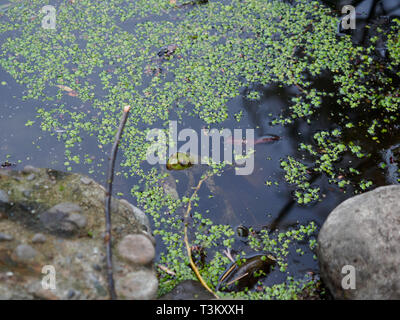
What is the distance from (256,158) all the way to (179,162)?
0.60 metres

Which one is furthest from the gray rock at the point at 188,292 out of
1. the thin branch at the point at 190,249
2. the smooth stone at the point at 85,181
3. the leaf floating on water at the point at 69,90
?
the leaf floating on water at the point at 69,90

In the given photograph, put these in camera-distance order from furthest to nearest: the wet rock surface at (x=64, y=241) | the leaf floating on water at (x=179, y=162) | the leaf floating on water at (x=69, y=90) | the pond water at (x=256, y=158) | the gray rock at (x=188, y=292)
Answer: the leaf floating on water at (x=69, y=90), the leaf floating on water at (x=179, y=162), the pond water at (x=256, y=158), the gray rock at (x=188, y=292), the wet rock surface at (x=64, y=241)

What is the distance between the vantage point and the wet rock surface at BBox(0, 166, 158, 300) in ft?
5.88

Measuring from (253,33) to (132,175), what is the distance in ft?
6.48

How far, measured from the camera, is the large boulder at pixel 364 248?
195 centimetres

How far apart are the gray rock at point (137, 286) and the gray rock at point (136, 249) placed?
7 centimetres

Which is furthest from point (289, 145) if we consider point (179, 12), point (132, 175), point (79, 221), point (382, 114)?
point (179, 12)

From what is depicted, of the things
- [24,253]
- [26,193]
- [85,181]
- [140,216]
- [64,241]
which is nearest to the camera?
[24,253]

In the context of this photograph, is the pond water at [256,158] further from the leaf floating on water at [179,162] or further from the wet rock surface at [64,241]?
the wet rock surface at [64,241]

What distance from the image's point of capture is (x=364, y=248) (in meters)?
1.97

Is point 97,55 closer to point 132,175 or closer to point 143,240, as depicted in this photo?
point 132,175

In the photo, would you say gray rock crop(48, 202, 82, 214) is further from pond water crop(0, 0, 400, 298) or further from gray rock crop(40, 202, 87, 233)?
pond water crop(0, 0, 400, 298)

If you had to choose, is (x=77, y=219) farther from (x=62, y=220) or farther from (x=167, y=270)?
(x=167, y=270)

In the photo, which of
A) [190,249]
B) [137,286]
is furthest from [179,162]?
[137,286]
